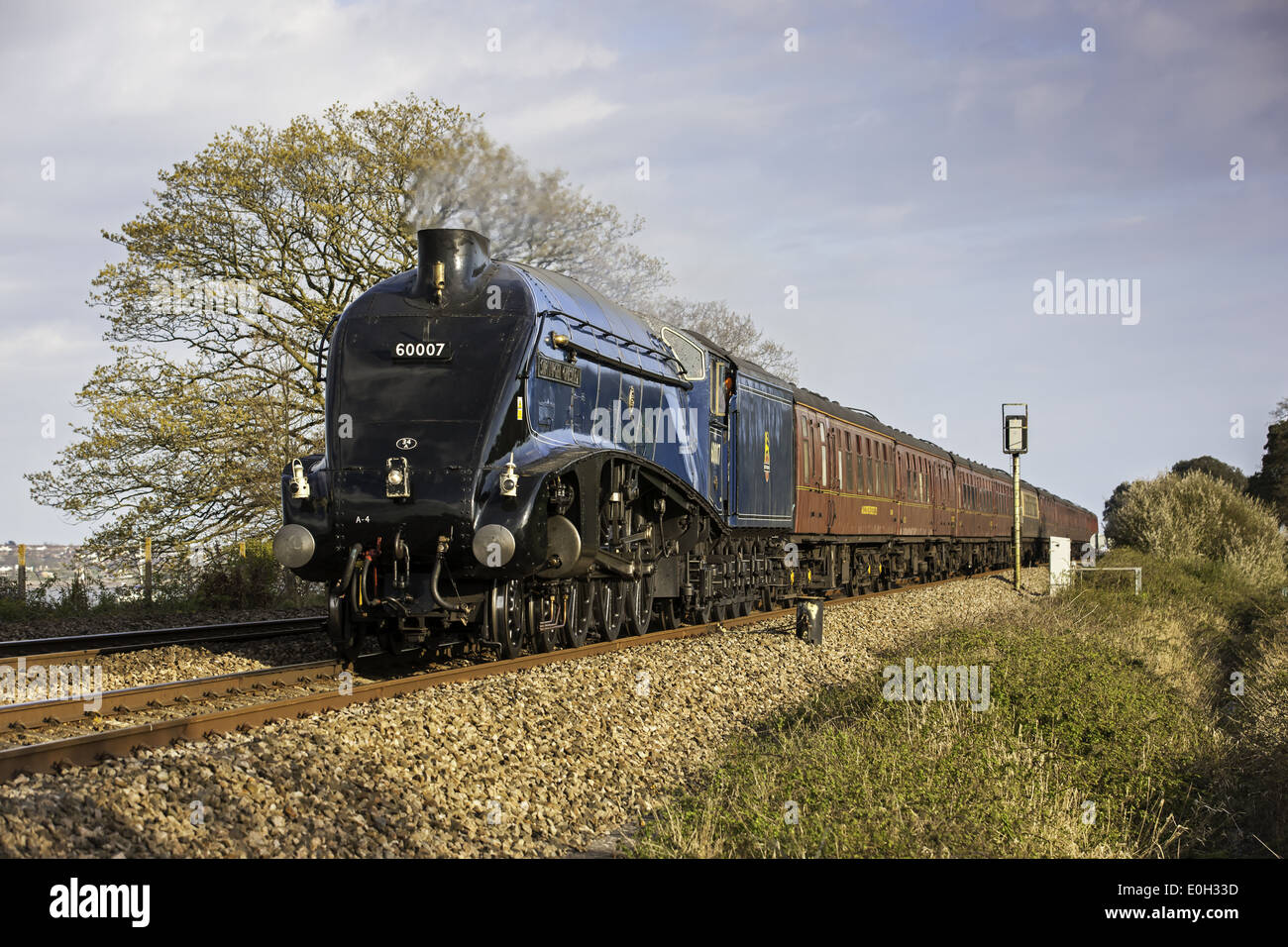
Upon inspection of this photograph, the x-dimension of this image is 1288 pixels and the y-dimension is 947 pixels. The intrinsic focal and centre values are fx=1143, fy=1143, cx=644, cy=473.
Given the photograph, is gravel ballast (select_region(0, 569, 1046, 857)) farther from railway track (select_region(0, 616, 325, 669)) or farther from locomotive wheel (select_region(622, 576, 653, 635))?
railway track (select_region(0, 616, 325, 669))

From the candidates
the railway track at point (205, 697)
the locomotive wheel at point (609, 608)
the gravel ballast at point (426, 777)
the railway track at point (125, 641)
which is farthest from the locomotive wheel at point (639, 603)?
the railway track at point (125, 641)

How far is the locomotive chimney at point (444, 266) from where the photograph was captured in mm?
10938

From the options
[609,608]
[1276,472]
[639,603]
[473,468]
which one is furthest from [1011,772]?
[1276,472]

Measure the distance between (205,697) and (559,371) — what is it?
14.3 feet

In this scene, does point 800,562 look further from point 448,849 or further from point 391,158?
point 448,849

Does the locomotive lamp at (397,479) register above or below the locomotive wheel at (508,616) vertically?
above

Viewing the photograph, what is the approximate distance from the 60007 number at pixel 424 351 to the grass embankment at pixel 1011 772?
14.6 feet

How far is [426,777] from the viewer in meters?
A: 6.54

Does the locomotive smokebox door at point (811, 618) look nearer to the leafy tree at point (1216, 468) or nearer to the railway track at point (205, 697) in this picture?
the railway track at point (205, 697)

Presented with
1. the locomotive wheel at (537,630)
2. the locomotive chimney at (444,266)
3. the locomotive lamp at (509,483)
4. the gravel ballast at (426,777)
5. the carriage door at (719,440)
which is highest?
the locomotive chimney at (444,266)

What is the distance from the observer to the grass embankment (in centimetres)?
616

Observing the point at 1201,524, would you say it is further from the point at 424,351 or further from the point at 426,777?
the point at 426,777

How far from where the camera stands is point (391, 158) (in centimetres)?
2411

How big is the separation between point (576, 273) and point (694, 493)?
13991 millimetres
